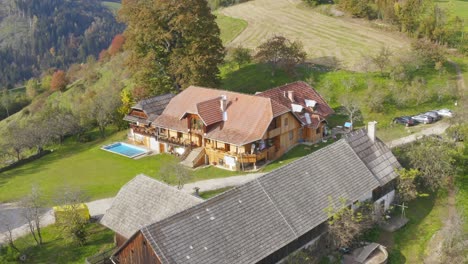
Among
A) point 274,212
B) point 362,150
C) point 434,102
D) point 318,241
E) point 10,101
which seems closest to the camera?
point 274,212

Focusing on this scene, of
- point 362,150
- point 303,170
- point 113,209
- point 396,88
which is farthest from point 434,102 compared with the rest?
point 113,209

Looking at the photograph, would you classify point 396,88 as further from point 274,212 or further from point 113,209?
point 113,209

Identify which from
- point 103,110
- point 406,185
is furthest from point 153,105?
point 406,185

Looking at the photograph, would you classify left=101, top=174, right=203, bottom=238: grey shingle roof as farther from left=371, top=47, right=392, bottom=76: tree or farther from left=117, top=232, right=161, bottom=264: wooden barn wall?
left=371, top=47, right=392, bottom=76: tree

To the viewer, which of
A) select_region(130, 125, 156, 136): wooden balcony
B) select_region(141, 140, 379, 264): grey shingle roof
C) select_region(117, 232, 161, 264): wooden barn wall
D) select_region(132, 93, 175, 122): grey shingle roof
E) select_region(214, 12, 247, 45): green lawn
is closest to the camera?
select_region(117, 232, 161, 264): wooden barn wall

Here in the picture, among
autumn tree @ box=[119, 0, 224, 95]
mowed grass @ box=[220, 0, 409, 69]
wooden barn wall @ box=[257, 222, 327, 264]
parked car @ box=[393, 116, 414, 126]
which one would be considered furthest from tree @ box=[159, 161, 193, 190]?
mowed grass @ box=[220, 0, 409, 69]

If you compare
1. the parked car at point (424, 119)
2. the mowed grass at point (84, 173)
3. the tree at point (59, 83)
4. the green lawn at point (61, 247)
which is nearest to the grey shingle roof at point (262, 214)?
the green lawn at point (61, 247)

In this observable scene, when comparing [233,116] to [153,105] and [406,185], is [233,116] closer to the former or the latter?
[153,105]
